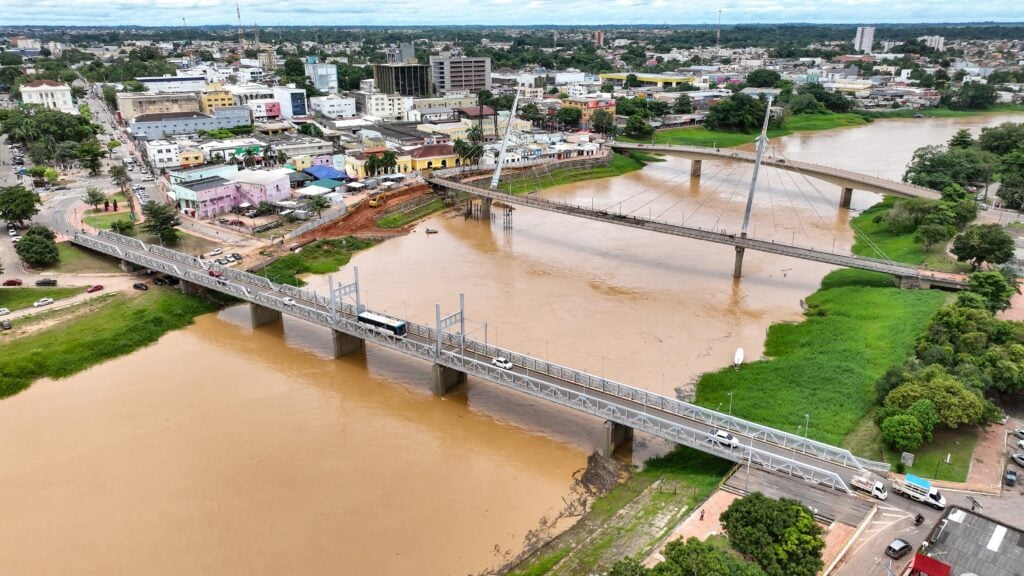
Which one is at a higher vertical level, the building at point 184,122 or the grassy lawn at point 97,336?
the building at point 184,122

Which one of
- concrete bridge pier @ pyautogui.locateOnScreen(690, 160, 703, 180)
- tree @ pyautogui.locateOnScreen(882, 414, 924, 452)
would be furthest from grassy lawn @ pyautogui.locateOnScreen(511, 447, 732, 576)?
concrete bridge pier @ pyautogui.locateOnScreen(690, 160, 703, 180)

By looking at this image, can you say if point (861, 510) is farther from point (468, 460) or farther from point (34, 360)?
point (34, 360)

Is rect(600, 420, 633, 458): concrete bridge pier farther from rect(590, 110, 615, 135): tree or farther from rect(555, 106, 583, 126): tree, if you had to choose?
rect(555, 106, 583, 126): tree

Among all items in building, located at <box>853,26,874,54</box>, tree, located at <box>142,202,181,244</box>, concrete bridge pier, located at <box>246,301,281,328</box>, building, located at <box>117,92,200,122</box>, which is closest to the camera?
concrete bridge pier, located at <box>246,301,281,328</box>

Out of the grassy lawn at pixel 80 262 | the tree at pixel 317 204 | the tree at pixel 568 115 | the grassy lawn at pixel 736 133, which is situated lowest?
the grassy lawn at pixel 80 262

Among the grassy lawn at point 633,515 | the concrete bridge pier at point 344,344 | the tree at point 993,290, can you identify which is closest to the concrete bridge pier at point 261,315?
the concrete bridge pier at point 344,344

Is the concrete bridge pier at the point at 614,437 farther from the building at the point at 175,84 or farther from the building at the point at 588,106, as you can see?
the building at the point at 175,84

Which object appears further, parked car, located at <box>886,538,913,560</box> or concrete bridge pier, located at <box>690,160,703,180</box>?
concrete bridge pier, located at <box>690,160,703,180</box>
